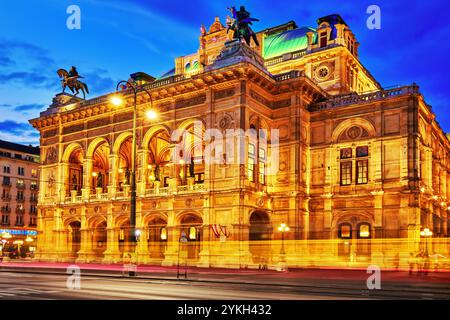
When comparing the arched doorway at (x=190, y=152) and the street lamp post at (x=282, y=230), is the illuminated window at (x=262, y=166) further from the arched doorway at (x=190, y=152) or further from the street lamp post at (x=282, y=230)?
the arched doorway at (x=190, y=152)

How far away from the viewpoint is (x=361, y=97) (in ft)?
149

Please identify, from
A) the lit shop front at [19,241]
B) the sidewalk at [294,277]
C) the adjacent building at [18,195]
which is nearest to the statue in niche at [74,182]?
the sidewalk at [294,277]

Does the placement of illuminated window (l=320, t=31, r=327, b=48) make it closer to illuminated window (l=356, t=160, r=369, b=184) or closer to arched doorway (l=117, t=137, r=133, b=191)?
illuminated window (l=356, t=160, r=369, b=184)

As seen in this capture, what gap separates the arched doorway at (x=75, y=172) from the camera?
5619 centimetres

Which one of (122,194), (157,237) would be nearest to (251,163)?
(157,237)

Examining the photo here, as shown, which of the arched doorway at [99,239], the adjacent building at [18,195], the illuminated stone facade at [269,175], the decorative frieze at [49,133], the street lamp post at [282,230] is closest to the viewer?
the street lamp post at [282,230]

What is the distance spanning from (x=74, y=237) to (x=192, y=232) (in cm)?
1570

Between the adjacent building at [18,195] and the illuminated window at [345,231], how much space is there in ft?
191

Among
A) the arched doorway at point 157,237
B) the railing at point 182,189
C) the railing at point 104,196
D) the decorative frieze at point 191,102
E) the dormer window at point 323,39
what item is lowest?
the arched doorway at point 157,237

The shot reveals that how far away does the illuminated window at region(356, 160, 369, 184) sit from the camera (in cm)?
4458

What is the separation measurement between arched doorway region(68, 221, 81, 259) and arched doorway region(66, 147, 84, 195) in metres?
3.36

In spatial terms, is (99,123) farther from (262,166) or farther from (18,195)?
(18,195)
